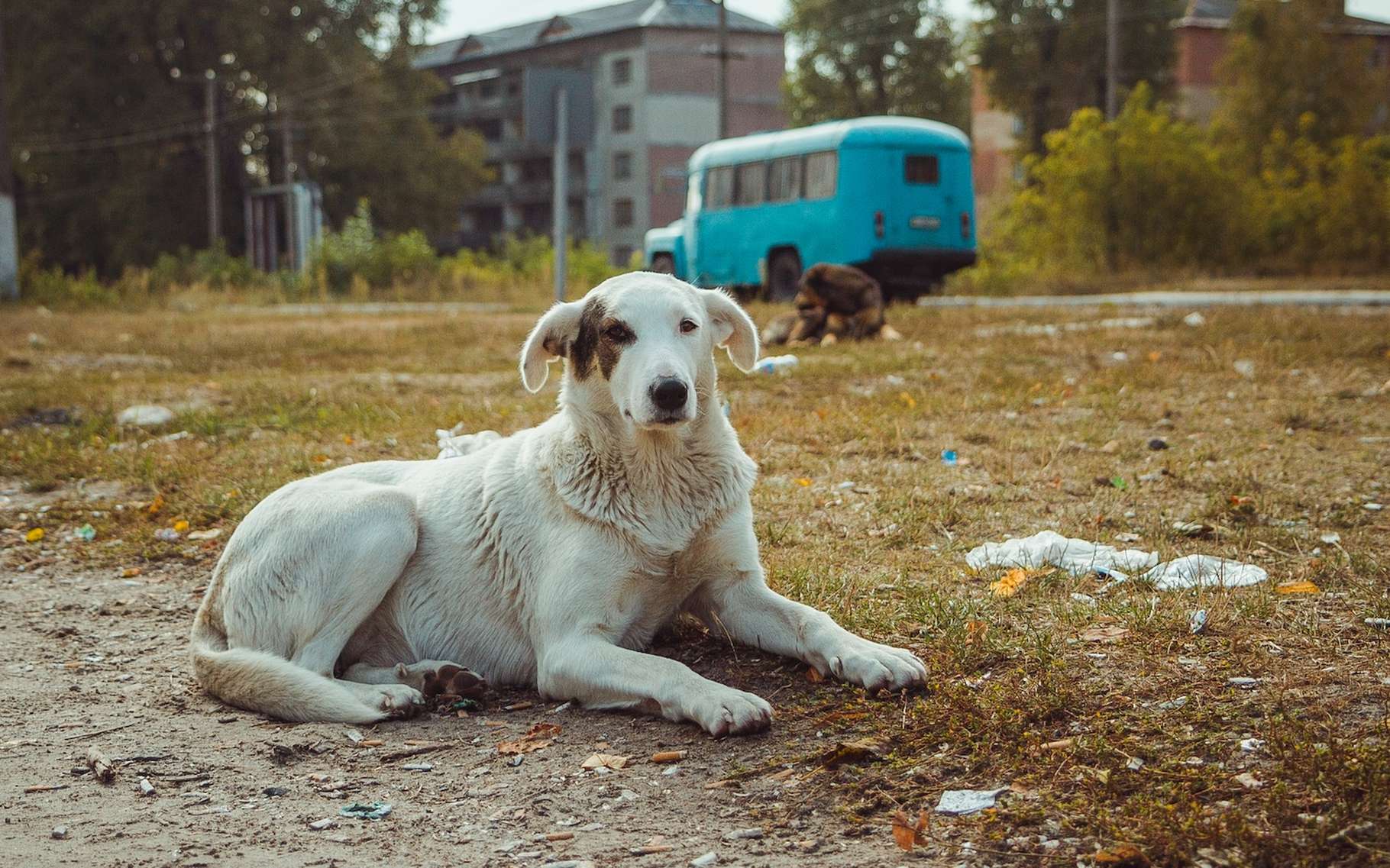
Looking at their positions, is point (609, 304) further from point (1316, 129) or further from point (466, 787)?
point (1316, 129)

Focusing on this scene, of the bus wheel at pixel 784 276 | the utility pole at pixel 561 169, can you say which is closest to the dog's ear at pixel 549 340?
the utility pole at pixel 561 169

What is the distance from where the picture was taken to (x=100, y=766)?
3.33 metres

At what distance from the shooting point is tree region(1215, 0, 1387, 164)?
3316 cm

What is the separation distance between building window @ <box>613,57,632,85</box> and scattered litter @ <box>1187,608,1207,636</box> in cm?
6389

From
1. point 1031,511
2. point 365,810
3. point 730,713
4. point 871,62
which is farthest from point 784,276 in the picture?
point 871,62

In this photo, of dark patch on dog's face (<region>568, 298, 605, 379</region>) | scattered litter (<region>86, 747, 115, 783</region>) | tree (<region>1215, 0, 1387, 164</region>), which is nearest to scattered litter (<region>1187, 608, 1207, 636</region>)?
dark patch on dog's face (<region>568, 298, 605, 379</region>)

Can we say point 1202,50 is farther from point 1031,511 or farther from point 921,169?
point 1031,511

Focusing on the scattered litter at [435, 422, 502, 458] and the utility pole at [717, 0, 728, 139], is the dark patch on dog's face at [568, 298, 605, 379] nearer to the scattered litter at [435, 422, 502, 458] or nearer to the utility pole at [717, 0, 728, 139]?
the scattered litter at [435, 422, 502, 458]

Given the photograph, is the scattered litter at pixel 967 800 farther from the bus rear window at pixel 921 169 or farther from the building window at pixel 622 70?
the building window at pixel 622 70

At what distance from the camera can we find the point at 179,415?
910 centimetres

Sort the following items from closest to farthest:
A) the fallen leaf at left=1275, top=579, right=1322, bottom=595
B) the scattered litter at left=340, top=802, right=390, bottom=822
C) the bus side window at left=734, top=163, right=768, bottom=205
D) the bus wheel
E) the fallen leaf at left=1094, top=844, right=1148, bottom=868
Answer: the fallen leaf at left=1094, top=844, right=1148, bottom=868 → the scattered litter at left=340, top=802, right=390, bottom=822 → the fallen leaf at left=1275, top=579, right=1322, bottom=595 → the bus wheel → the bus side window at left=734, top=163, right=768, bottom=205

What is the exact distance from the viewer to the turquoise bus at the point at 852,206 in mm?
21062

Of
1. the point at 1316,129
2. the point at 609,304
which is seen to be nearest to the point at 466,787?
the point at 609,304

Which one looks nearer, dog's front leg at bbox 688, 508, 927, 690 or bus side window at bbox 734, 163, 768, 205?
dog's front leg at bbox 688, 508, 927, 690
